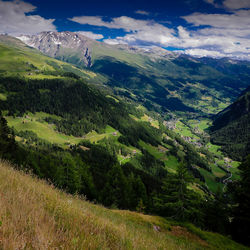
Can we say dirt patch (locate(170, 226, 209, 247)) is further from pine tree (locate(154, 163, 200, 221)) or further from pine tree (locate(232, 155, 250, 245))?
pine tree (locate(232, 155, 250, 245))

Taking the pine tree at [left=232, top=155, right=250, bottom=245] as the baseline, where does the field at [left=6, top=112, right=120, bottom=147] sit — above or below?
below

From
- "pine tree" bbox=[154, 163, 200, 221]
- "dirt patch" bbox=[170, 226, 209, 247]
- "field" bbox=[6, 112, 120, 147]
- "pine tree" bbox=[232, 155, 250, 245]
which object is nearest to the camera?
"dirt patch" bbox=[170, 226, 209, 247]

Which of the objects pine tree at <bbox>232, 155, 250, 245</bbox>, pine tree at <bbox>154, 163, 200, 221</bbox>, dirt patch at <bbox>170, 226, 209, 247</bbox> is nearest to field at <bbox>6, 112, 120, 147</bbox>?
pine tree at <bbox>154, 163, 200, 221</bbox>

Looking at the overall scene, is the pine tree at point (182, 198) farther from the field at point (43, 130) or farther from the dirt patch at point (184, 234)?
the field at point (43, 130)

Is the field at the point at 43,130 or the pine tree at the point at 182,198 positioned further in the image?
the field at the point at 43,130

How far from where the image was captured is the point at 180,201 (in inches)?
1254

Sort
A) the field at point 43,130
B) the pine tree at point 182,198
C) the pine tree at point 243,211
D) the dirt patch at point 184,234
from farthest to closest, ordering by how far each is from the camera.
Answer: the field at point 43,130
the pine tree at point 182,198
the pine tree at point 243,211
the dirt patch at point 184,234

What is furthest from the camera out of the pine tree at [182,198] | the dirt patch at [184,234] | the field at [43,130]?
the field at [43,130]

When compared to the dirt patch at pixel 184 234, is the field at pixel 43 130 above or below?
below

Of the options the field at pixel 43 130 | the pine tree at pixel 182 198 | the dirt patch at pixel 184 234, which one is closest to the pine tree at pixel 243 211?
the pine tree at pixel 182 198

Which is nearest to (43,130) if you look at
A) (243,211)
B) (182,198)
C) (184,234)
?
(182,198)

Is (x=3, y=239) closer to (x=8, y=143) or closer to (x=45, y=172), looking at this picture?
(x=8, y=143)

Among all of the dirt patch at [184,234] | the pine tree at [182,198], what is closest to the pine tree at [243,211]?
the pine tree at [182,198]

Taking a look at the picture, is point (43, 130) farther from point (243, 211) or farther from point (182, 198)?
point (243, 211)
